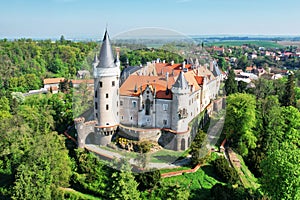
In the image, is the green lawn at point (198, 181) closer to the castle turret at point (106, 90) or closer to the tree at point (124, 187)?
the tree at point (124, 187)

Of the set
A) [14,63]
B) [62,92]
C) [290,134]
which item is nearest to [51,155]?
[290,134]

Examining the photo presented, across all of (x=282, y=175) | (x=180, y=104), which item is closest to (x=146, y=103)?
(x=180, y=104)

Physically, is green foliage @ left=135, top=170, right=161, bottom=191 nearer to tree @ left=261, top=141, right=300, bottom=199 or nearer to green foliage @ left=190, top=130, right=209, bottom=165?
green foliage @ left=190, top=130, right=209, bottom=165

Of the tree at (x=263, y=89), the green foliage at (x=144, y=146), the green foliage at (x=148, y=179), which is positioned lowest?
the green foliage at (x=148, y=179)

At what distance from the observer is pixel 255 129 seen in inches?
748

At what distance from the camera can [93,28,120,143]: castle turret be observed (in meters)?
11.4

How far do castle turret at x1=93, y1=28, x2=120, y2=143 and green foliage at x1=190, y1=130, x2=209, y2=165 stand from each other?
153 inches

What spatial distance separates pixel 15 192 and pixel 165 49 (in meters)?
9.22

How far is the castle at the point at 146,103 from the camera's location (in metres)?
11.7

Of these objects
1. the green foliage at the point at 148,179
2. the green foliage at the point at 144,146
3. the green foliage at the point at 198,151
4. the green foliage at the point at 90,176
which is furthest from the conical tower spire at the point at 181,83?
the green foliage at the point at 90,176

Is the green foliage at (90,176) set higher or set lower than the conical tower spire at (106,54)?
lower

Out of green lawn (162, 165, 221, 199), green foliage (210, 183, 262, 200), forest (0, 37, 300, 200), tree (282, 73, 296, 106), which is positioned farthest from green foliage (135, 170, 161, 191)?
tree (282, 73, 296, 106)

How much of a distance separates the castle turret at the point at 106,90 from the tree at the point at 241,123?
25.4 ft

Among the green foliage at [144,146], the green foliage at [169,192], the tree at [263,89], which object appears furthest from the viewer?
the tree at [263,89]
